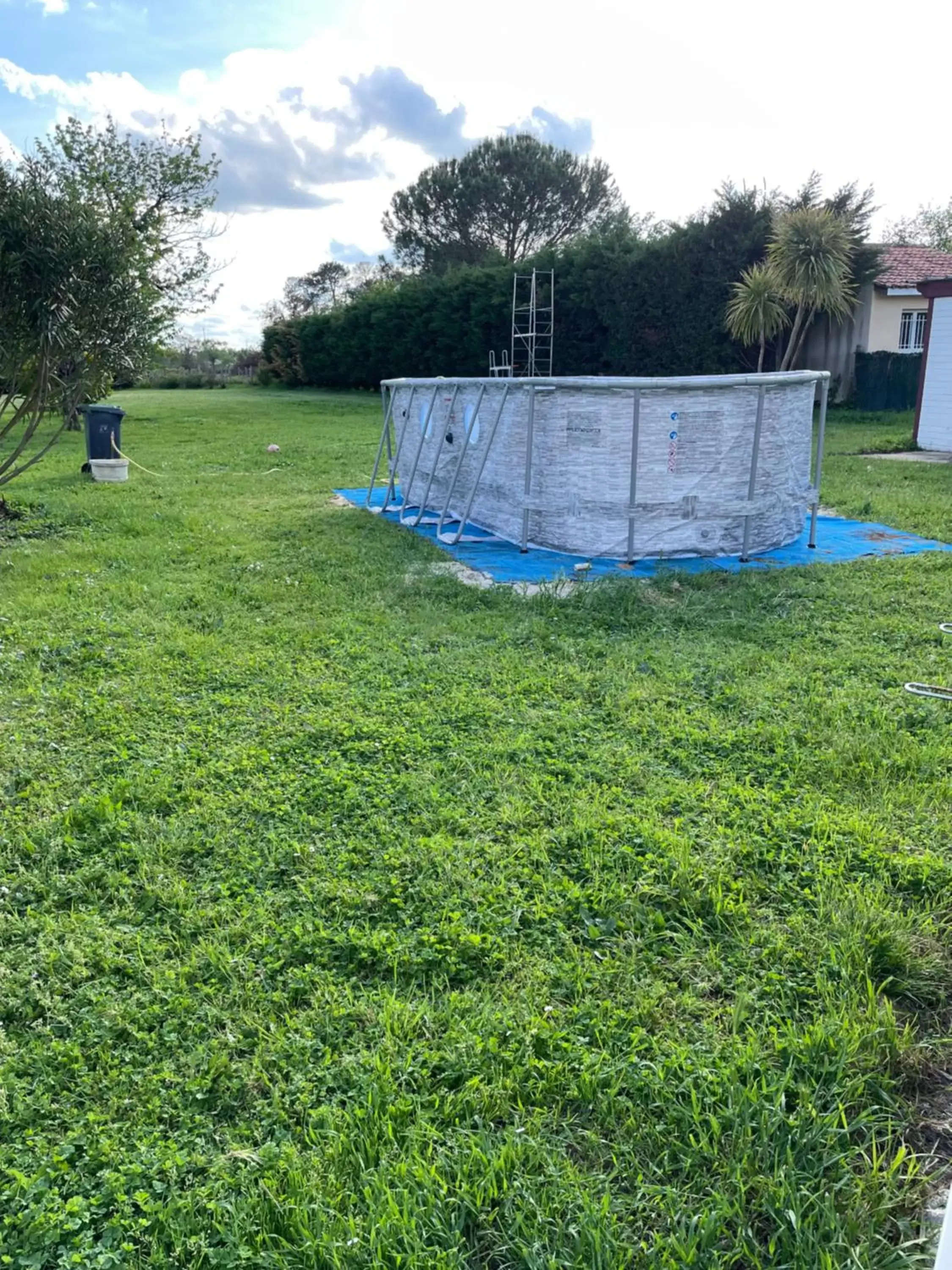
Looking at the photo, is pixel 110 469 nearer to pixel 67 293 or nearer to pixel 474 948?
pixel 67 293

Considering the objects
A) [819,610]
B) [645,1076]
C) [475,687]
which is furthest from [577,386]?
[645,1076]

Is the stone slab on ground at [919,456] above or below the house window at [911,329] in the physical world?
below

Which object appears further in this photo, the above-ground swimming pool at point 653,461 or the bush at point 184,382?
the bush at point 184,382

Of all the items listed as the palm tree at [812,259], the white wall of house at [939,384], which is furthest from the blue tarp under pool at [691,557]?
the palm tree at [812,259]

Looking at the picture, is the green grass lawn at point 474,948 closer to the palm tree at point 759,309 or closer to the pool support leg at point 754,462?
the pool support leg at point 754,462

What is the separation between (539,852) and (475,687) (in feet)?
5.76

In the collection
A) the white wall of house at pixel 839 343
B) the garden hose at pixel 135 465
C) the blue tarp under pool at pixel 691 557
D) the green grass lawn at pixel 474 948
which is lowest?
the green grass lawn at pixel 474 948

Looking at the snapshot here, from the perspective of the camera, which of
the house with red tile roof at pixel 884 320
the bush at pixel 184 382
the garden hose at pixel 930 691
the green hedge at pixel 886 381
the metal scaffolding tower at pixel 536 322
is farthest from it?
the bush at pixel 184 382

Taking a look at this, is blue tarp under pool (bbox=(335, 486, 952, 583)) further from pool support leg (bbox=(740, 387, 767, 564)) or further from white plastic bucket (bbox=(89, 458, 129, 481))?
white plastic bucket (bbox=(89, 458, 129, 481))

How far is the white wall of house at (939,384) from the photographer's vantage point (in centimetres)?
1627

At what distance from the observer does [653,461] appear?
26.3 feet

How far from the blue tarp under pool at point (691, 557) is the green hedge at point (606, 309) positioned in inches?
667

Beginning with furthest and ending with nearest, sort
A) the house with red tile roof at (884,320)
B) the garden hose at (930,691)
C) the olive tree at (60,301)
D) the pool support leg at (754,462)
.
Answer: the house with red tile roof at (884,320) < the olive tree at (60,301) < the pool support leg at (754,462) < the garden hose at (930,691)

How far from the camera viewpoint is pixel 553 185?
1561 inches
